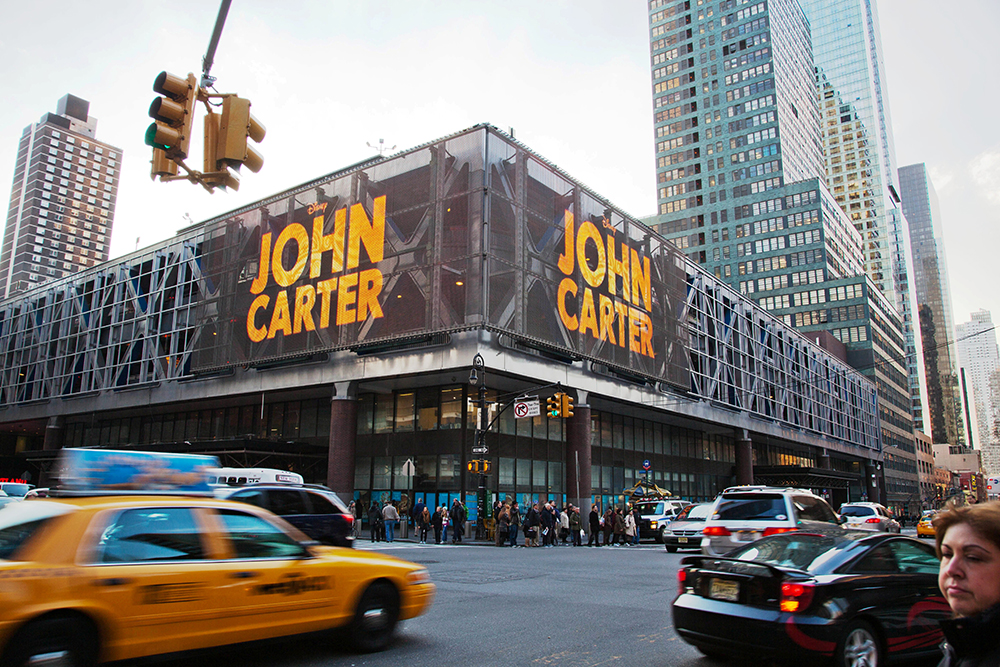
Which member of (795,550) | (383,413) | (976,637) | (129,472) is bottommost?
(795,550)

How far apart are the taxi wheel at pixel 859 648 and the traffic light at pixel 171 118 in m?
7.87

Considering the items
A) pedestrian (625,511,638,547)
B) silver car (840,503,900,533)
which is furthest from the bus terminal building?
silver car (840,503,900,533)

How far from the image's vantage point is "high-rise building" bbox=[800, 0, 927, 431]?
512 ft

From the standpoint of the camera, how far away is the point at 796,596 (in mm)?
6086

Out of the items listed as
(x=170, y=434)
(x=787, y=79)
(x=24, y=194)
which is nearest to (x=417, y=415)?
(x=170, y=434)

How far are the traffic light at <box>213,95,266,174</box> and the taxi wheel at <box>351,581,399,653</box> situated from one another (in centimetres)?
478

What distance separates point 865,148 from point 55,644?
186m

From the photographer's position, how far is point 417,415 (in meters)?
37.8

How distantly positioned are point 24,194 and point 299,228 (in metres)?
173

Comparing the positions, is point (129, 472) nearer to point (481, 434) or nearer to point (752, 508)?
point (752, 508)

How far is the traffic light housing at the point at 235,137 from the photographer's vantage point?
24.6 ft

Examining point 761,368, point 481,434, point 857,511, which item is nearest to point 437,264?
point 481,434

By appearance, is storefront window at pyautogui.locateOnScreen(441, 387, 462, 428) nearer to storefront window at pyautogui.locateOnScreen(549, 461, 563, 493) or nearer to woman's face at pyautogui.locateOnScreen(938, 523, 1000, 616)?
storefront window at pyautogui.locateOnScreen(549, 461, 563, 493)

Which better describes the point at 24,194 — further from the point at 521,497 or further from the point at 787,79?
the point at 521,497
